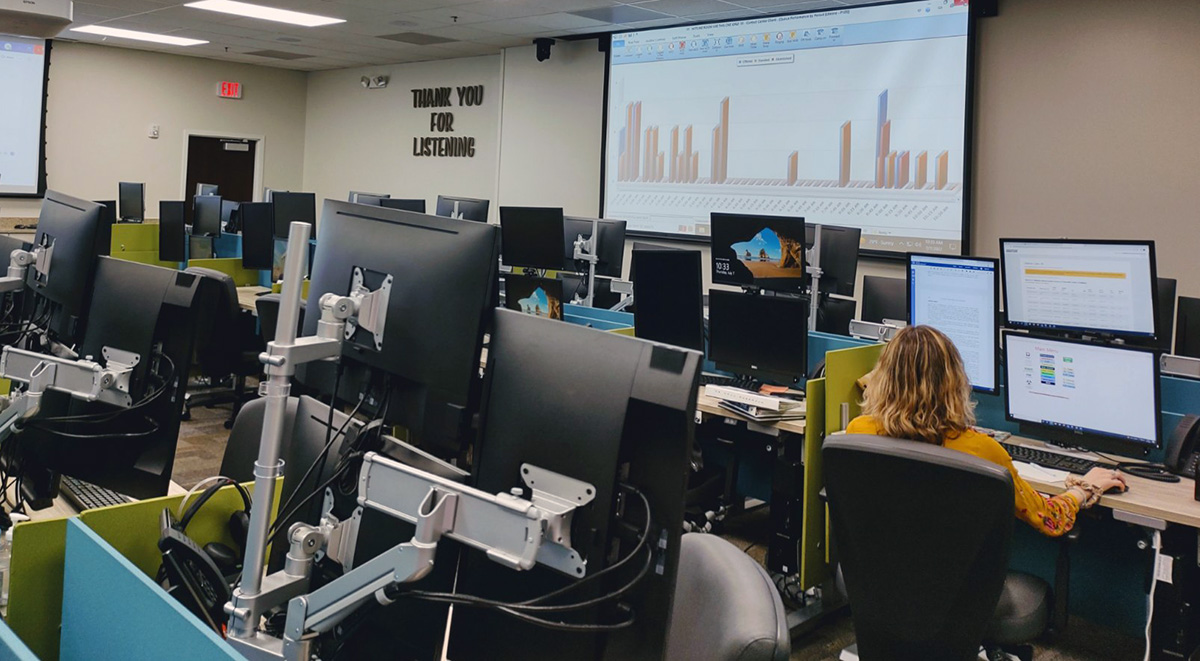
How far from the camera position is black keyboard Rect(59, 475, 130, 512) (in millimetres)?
1982

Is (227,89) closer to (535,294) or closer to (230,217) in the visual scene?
(230,217)

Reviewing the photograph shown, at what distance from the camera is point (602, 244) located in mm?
4914

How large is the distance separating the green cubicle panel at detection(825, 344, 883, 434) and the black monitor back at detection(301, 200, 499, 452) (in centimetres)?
186

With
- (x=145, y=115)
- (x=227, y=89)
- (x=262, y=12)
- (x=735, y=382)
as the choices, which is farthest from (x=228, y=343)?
(x=227, y=89)

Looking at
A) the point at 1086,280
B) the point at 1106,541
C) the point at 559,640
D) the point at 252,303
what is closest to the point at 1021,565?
the point at 1106,541

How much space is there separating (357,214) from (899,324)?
3.14 m

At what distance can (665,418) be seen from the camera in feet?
3.33

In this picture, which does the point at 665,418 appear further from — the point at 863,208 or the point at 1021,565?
the point at 863,208

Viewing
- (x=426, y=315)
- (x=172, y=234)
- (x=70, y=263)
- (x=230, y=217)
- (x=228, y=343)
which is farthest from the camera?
(x=230, y=217)

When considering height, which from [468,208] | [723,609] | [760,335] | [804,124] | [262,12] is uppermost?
[262,12]

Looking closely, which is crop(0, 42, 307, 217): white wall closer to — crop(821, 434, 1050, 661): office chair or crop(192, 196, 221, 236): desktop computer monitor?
crop(192, 196, 221, 236): desktop computer monitor

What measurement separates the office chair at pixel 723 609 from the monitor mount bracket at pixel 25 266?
1.58 meters

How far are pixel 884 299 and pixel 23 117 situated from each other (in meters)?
8.97

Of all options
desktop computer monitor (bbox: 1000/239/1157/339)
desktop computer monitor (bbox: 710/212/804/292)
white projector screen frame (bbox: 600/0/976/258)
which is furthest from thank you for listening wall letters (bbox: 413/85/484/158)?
desktop computer monitor (bbox: 1000/239/1157/339)
